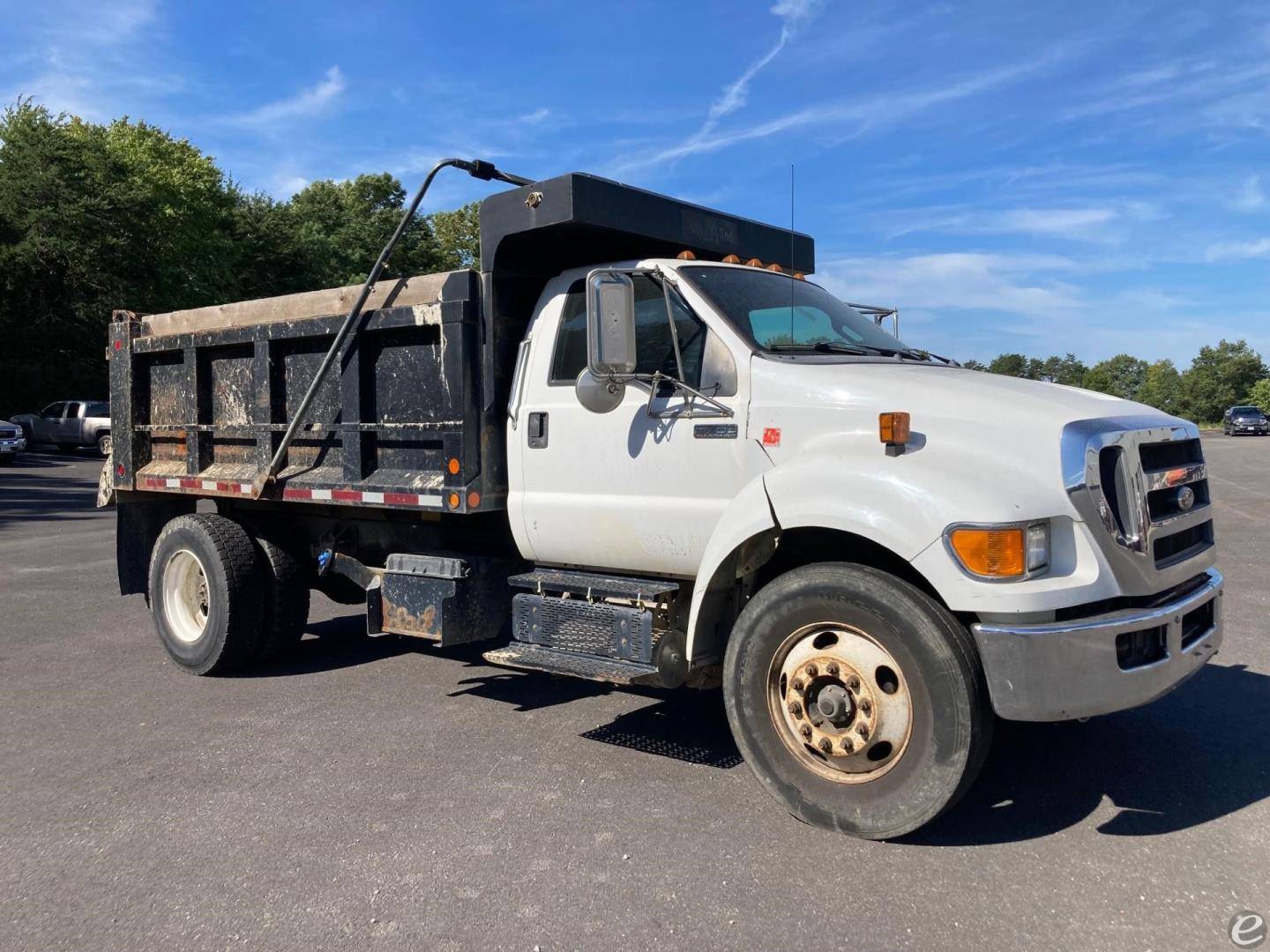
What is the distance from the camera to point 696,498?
447 cm

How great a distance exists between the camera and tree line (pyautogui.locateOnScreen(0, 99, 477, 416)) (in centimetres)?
3422

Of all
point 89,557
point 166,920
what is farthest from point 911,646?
point 89,557

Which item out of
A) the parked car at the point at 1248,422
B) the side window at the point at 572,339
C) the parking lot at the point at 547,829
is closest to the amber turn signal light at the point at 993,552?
the parking lot at the point at 547,829

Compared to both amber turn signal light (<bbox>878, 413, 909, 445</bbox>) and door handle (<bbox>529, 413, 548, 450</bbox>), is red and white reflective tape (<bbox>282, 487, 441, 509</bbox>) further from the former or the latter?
amber turn signal light (<bbox>878, 413, 909, 445</bbox>)

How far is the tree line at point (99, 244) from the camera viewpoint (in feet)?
112

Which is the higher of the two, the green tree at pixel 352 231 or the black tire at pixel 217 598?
the green tree at pixel 352 231

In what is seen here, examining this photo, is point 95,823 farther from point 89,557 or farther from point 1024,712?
point 89,557

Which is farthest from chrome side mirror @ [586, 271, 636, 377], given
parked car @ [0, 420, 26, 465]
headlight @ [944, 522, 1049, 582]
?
parked car @ [0, 420, 26, 465]

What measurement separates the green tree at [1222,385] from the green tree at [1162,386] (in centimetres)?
164

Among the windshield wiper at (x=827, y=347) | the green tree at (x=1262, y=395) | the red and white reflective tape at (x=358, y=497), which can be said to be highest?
the green tree at (x=1262, y=395)

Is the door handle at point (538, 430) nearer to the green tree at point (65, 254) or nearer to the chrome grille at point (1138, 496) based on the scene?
the chrome grille at point (1138, 496)

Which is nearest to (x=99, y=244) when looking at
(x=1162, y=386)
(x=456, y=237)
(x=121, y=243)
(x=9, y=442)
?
(x=121, y=243)

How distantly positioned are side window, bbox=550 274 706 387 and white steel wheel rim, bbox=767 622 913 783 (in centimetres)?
→ 131

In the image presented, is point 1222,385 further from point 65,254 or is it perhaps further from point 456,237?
point 65,254
